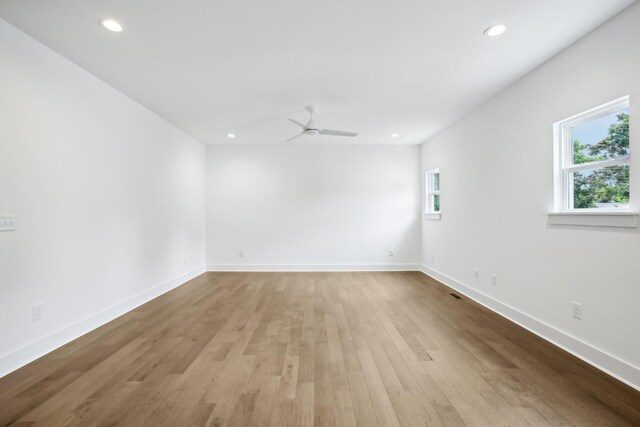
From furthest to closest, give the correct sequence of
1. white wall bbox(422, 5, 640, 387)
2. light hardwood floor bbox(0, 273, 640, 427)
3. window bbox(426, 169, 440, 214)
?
window bbox(426, 169, 440, 214) → white wall bbox(422, 5, 640, 387) → light hardwood floor bbox(0, 273, 640, 427)

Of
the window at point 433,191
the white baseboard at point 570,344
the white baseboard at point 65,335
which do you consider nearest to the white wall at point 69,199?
the white baseboard at point 65,335

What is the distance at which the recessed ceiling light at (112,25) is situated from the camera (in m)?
2.18

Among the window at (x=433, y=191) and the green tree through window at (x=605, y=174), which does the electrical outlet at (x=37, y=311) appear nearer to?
the green tree through window at (x=605, y=174)

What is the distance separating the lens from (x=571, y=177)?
8.61 feet

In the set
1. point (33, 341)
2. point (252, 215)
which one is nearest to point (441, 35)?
point (33, 341)

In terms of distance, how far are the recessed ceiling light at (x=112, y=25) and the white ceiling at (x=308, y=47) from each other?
49 millimetres

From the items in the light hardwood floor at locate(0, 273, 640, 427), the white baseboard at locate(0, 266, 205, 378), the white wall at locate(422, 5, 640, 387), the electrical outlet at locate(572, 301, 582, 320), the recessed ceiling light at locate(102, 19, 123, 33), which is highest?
the recessed ceiling light at locate(102, 19, 123, 33)

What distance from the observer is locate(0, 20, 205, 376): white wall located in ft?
7.38

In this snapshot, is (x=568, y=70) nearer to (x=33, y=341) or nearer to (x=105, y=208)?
(x=105, y=208)

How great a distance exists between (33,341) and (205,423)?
5.87 feet

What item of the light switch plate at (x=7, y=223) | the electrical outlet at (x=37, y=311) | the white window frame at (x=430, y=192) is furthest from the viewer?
the white window frame at (x=430, y=192)

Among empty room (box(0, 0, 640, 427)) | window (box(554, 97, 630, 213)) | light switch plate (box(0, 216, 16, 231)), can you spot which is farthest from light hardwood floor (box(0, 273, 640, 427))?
window (box(554, 97, 630, 213))

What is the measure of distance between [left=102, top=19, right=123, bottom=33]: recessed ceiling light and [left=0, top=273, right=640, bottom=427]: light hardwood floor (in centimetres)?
251

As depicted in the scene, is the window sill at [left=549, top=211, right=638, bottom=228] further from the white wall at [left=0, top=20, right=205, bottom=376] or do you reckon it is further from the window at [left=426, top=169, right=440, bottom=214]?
the white wall at [left=0, top=20, right=205, bottom=376]
